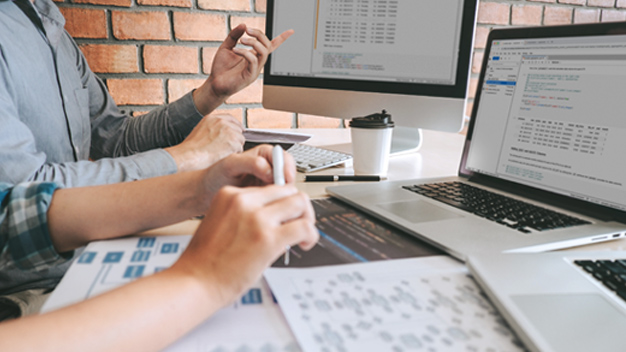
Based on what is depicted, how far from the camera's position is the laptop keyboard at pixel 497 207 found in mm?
577

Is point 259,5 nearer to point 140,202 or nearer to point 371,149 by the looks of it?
point 371,149

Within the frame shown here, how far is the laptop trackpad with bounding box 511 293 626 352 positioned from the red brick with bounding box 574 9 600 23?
188 centimetres

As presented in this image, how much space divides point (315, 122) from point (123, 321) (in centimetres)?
137

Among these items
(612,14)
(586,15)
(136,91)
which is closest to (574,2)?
(586,15)

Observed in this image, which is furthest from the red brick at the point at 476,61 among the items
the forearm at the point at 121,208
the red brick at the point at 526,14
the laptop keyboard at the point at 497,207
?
the forearm at the point at 121,208

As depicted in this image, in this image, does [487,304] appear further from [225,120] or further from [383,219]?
[225,120]

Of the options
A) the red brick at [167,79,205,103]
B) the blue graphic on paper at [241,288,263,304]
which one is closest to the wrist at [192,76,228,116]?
the red brick at [167,79,205,103]

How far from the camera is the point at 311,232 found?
14.9 inches

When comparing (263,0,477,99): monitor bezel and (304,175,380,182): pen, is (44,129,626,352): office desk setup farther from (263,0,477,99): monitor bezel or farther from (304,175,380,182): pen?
(263,0,477,99): monitor bezel

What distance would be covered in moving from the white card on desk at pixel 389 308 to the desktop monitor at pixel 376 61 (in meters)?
0.55

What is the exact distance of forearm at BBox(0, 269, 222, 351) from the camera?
33cm

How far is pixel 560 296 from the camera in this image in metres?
0.39

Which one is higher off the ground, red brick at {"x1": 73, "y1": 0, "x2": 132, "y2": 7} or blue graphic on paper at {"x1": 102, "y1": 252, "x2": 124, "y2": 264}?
red brick at {"x1": 73, "y1": 0, "x2": 132, "y2": 7}

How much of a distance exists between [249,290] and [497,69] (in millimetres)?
606
